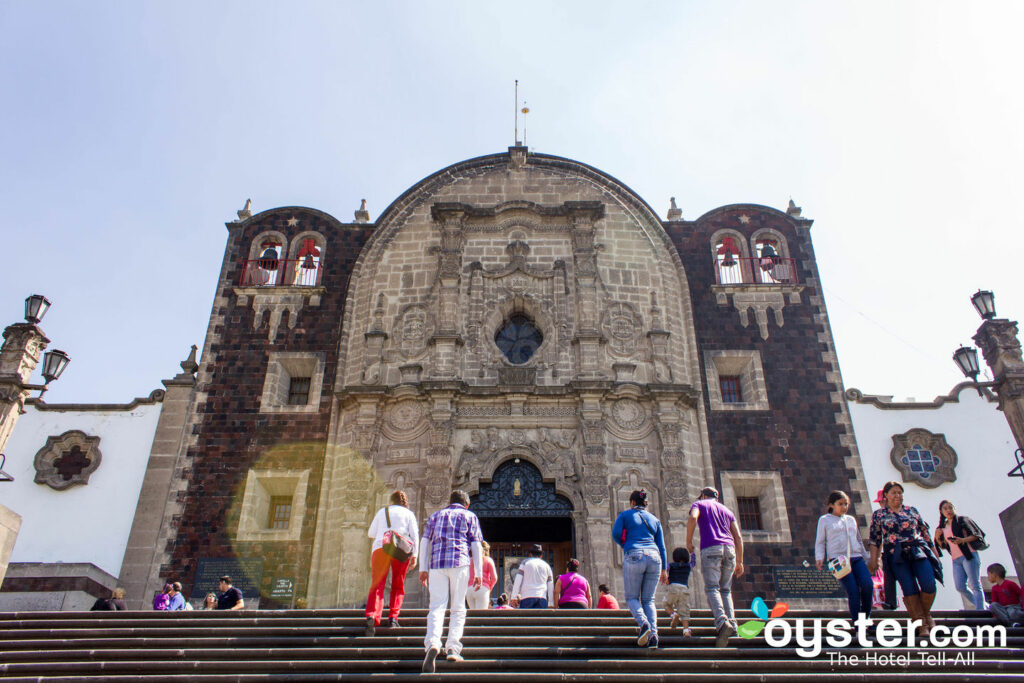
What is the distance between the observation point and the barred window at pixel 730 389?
1855 cm

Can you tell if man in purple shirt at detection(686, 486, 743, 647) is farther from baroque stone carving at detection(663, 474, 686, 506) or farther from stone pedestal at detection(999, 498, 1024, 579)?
baroque stone carving at detection(663, 474, 686, 506)

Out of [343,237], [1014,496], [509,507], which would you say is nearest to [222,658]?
[509,507]

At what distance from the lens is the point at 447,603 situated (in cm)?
817

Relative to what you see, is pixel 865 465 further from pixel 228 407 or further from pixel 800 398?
pixel 228 407

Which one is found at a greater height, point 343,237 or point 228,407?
point 343,237

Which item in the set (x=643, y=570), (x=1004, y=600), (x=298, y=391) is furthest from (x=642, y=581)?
(x=298, y=391)

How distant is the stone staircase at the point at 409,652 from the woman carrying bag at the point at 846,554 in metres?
0.57

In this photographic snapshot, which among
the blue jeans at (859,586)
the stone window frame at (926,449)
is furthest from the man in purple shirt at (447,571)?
the stone window frame at (926,449)

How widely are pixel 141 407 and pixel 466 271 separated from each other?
26.6 ft

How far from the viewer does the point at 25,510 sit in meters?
16.8

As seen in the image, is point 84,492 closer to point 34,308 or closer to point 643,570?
point 34,308

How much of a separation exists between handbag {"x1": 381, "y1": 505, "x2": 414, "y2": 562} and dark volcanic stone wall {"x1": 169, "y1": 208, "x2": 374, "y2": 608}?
783 centimetres

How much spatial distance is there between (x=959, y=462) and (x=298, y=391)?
15.0m

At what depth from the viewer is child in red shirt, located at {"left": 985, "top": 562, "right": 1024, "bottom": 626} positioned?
29.5 feet
